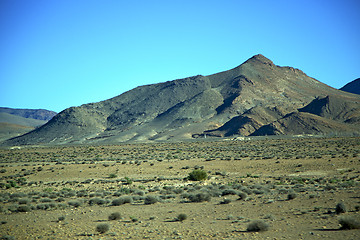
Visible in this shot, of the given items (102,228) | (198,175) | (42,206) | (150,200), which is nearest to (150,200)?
(150,200)

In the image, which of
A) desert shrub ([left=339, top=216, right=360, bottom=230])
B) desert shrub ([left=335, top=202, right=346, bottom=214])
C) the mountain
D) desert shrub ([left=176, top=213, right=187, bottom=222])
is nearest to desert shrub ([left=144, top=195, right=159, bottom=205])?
desert shrub ([left=176, top=213, right=187, bottom=222])

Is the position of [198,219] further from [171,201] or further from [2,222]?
[2,222]

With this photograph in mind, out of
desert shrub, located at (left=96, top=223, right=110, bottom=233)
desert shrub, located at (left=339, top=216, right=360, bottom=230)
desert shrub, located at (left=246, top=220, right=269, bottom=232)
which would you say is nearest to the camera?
desert shrub, located at (left=339, top=216, right=360, bottom=230)

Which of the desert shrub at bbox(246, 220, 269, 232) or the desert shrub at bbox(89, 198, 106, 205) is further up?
the desert shrub at bbox(89, 198, 106, 205)

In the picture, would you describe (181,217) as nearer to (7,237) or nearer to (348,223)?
(348,223)

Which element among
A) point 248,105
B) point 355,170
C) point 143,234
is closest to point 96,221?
point 143,234

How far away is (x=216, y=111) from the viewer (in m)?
152

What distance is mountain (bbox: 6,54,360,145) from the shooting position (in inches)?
4643

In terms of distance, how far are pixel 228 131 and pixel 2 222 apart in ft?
365

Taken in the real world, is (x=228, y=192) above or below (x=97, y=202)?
below

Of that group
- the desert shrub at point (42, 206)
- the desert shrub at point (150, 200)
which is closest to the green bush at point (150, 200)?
the desert shrub at point (150, 200)

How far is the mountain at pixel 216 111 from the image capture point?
118 metres

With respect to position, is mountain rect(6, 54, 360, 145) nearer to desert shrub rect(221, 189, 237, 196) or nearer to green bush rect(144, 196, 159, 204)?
desert shrub rect(221, 189, 237, 196)

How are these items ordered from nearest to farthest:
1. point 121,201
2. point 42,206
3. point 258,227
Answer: point 258,227
point 42,206
point 121,201
